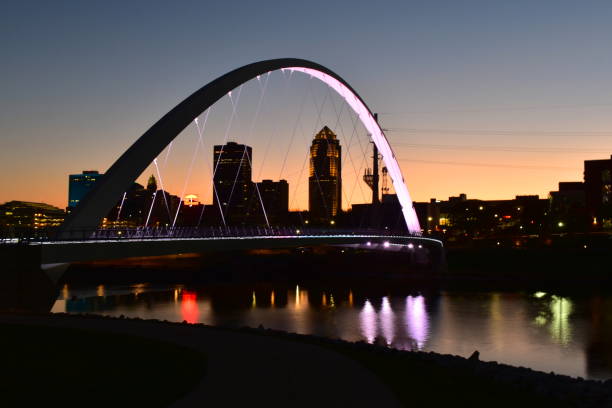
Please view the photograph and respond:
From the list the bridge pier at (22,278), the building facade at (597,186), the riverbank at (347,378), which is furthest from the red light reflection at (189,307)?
the building facade at (597,186)

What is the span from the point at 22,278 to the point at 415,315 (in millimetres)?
23401

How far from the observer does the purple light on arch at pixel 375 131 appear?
4468cm

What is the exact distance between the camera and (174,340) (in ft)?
44.7

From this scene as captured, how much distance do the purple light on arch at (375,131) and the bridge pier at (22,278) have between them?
71.4 ft

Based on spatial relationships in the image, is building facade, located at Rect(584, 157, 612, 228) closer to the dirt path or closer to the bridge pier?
the bridge pier

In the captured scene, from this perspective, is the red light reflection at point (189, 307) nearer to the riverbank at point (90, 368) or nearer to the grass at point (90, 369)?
the riverbank at point (90, 368)

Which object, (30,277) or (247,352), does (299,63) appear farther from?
(247,352)

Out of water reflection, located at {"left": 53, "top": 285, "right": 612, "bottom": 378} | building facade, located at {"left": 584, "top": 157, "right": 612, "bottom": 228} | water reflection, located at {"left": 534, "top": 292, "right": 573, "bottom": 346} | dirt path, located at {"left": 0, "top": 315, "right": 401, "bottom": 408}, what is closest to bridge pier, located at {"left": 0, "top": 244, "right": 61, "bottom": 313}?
dirt path, located at {"left": 0, "top": 315, "right": 401, "bottom": 408}

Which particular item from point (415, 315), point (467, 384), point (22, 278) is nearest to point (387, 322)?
point (415, 315)

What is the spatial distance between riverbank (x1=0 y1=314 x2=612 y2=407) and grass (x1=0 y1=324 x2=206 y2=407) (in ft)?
1.66

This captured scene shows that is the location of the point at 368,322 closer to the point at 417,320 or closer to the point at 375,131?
the point at 417,320

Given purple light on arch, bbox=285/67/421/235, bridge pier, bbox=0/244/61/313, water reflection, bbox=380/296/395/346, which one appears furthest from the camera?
purple light on arch, bbox=285/67/421/235

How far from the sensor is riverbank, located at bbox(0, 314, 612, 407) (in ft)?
30.1

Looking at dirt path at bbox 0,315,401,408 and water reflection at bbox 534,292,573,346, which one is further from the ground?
dirt path at bbox 0,315,401,408
